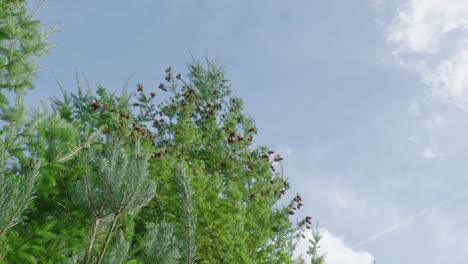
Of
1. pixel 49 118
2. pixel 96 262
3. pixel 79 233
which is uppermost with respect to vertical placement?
pixel 49 118

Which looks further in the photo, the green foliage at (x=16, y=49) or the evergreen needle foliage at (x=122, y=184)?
the green foliage at (x=16, y=49)

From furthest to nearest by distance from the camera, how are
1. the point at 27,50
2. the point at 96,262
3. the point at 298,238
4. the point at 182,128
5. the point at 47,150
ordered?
the point at 182,128 < the point at 298,238 < the point at 47,150 < the point at 27,50 < the point at 96,262

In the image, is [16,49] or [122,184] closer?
[122,184]

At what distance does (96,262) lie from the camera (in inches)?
224

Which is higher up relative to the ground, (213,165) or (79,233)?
(213,165)

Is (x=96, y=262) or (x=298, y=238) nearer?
(x=96, y=262)

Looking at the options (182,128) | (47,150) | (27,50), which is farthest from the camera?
(182,128)

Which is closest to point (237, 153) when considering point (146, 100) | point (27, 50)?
point (146, 100)

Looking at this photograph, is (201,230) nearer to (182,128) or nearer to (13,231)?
(13,231)

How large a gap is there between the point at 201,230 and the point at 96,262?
3473 millimetres

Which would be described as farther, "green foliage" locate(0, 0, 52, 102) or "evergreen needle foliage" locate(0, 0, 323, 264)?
"green foliage" locate(0, 0, 52, 102)

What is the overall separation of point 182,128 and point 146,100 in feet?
4.74

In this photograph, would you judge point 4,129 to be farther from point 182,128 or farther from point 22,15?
point 182,128

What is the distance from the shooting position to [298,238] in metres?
11.8
